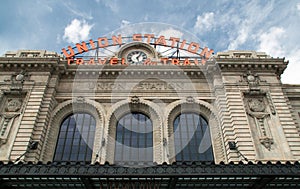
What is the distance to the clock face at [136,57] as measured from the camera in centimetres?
2868

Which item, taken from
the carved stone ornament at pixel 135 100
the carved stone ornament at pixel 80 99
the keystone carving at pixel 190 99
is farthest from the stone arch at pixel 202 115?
the carved stone ornament at pixel 80 99

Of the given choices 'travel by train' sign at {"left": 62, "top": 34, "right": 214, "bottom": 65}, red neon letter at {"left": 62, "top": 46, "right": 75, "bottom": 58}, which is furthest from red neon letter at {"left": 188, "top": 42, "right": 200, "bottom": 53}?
red neon letter at {"left": 62, "top": 46, "right": 75, "bottom": 58}

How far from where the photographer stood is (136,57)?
95.7 feet

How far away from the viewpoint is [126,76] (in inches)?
968

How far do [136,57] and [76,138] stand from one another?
11.7m

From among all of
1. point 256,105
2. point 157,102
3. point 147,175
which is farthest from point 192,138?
point 147,175

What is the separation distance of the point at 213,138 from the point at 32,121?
48.3 feet

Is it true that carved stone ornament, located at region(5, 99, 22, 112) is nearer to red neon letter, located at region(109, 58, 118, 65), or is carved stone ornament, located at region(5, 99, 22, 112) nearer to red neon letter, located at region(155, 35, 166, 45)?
red neon letter, located at region(109, 58, 118, 65)

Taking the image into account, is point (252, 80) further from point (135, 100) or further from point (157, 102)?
point (135, 100)

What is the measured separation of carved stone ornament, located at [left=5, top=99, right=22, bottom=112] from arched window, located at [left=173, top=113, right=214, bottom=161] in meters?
13.3

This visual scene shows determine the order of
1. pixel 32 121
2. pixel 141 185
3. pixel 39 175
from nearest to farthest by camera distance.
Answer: pixel 39 175 < pixel 141 185 < pixel 32 121

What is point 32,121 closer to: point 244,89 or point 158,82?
point 158,82

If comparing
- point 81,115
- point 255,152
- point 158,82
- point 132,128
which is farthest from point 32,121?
point 255,152

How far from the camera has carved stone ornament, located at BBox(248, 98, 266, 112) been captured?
22.1 meters
